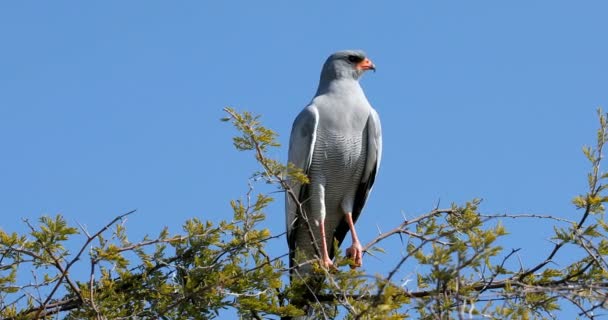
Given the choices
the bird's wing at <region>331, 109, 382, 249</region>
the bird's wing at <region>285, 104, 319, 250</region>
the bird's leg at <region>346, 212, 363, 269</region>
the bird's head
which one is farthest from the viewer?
the bird's head

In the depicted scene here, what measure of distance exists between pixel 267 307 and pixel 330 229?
6.41ft

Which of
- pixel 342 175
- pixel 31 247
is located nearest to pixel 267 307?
pixel 31 247

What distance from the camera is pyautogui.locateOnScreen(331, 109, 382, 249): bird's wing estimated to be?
7398 mm

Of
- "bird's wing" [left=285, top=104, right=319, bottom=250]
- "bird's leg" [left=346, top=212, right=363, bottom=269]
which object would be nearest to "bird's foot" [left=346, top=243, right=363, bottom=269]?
"bird's leg" [left=346, top=212, right=363, bottom=269]

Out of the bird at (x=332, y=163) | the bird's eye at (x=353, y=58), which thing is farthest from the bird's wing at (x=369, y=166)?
the bird's eye at (x=353, y=58)

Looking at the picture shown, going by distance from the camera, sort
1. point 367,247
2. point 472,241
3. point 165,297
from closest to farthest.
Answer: point 472,241 → point 165,297 → point 367,247

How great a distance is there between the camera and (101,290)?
217 inches

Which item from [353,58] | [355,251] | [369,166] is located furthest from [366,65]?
[355,251]

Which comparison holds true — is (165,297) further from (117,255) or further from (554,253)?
(554,253)

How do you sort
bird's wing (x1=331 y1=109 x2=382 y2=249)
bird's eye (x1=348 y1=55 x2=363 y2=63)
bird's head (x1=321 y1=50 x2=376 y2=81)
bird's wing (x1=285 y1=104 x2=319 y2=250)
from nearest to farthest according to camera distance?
bird's wing (x1=285 y1=104 x2=319 y2=250) → bird's wing (x1=331 y1=109 x2=382 y2=249) → bird's head (x1=321 y1=50 x2=376 y2=81) → bird's eye (x1=348 y1=55 x2=363 y2=63)

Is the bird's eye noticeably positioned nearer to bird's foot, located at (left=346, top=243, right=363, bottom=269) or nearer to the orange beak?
the orange beak

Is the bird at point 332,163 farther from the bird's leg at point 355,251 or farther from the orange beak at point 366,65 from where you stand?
the orange beak at point 366,65

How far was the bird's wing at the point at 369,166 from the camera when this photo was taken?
7398mm

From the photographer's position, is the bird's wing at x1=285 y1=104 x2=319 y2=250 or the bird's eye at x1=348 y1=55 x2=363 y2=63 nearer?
the bird's wing at x1=285 y1=104 x2=319 y2=250
